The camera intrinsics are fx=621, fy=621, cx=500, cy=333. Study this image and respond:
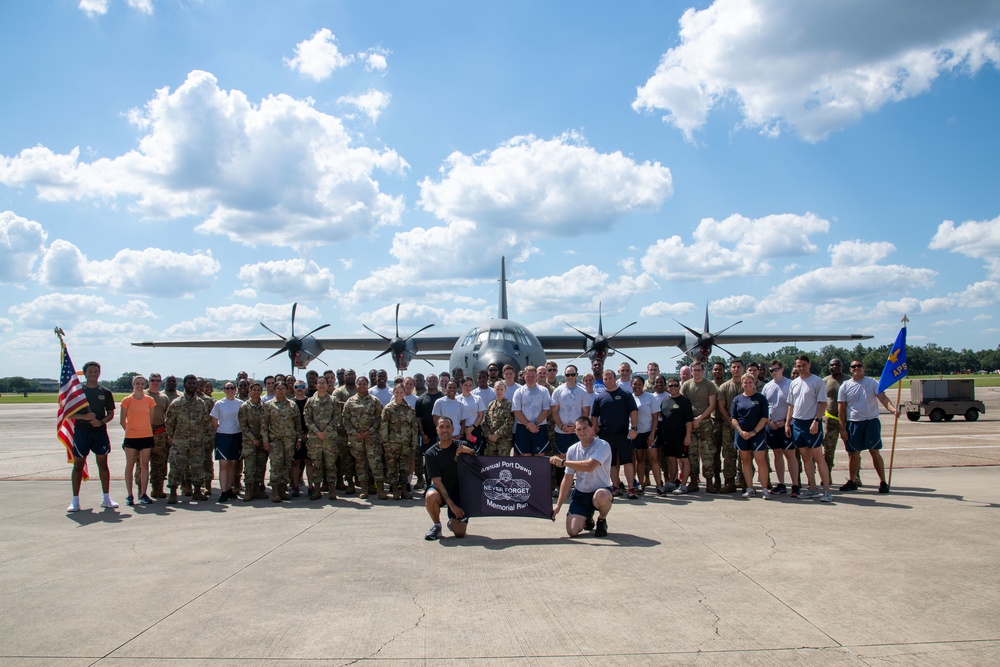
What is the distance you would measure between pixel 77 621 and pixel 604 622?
3.73 m

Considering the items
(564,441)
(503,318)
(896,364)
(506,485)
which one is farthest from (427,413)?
(503,318)

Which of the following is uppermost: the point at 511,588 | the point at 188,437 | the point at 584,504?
the point at 188,437

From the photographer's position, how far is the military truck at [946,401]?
77.7 ft

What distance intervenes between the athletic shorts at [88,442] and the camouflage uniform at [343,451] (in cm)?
320

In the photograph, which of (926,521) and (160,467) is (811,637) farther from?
(160,467)

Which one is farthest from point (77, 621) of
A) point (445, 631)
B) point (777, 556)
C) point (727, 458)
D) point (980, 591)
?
point (727, 458)

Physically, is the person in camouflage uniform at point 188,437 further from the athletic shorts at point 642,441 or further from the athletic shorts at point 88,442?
the athletic shorts at point 642,441

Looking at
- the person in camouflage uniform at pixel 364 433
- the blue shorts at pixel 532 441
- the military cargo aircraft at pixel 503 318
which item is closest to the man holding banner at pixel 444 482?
the blue shorts at pixel 532 441

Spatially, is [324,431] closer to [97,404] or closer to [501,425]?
[501,425]

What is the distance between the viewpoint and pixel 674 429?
9328 millimetres

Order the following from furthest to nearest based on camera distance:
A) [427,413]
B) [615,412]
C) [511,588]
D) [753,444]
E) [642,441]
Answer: [642,441] < [427,413] < [753,444] < [615,412] < [511,588]

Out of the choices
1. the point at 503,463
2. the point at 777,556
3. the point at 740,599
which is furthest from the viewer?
the point at 503,463

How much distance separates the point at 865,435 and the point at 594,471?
5.03 metres

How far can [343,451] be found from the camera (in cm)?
968
